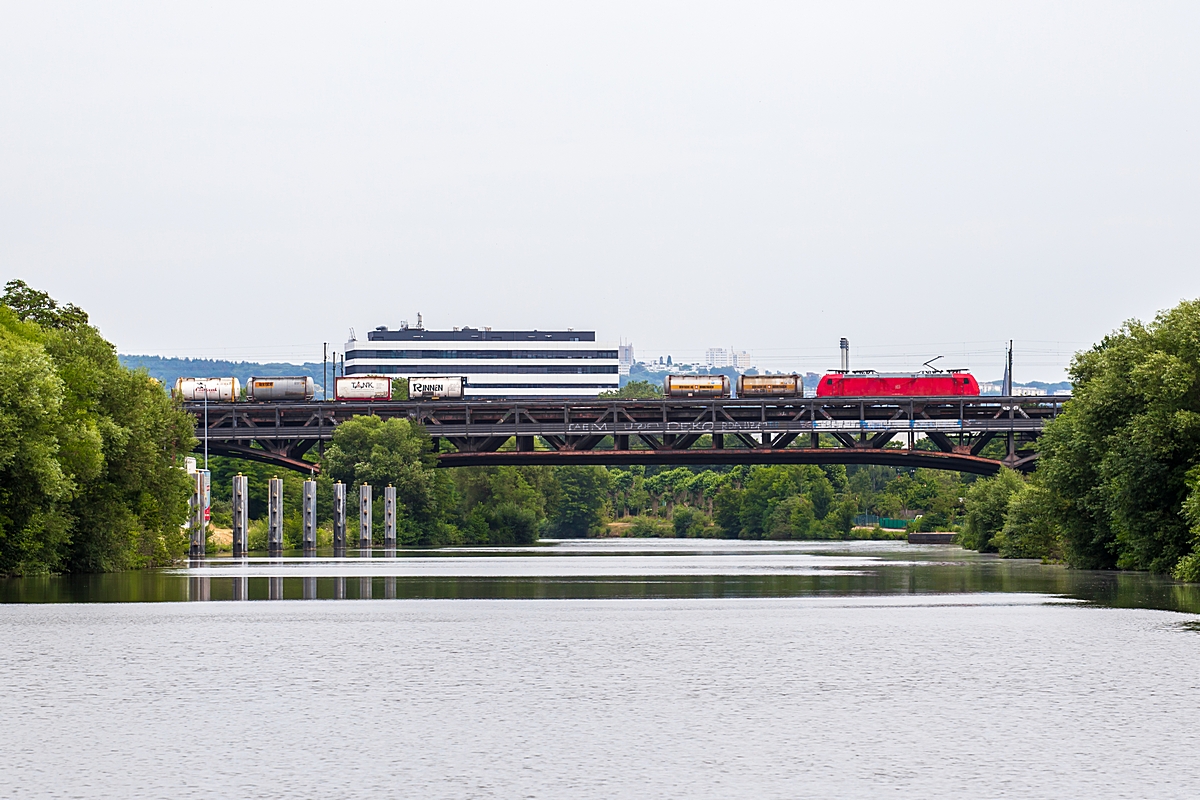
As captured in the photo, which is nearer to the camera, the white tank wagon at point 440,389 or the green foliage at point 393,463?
the green foliage at point 393,463

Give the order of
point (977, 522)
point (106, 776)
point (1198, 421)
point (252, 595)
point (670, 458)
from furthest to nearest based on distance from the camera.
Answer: point (670, 458)
point (977, 522)
point (1198, 421)
point (252, 595)
point (106, 776)

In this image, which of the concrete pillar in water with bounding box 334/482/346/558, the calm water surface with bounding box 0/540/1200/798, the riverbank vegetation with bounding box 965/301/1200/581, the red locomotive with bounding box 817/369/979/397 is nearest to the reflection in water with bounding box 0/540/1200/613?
the riverbank vegetation with bounding box 965/301/1200/581

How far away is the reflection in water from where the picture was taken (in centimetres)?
5234

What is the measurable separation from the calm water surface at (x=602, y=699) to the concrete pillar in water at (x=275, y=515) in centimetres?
6937

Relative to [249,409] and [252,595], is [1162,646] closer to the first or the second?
[252,595]

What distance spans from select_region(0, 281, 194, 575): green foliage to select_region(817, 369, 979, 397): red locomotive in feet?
257

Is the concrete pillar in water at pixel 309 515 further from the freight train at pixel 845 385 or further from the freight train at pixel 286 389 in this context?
the freight train at pixel 845 385

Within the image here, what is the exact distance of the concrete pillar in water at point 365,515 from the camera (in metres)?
130

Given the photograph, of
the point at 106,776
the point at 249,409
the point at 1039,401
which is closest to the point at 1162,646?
the point at 106,776

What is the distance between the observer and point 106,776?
60.1 ft

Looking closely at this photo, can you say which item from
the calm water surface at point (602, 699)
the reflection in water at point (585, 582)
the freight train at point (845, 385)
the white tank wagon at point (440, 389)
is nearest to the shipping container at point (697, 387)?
the freight train at point (845, 385)

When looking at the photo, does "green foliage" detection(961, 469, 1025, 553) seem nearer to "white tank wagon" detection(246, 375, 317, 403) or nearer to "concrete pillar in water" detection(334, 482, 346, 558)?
"concrete pillar in water" detection(334, 482, 346, 558)

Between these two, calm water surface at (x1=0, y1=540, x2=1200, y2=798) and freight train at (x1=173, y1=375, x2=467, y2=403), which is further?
freight train at (x1=173, y1=375, x2=467, y2=403)

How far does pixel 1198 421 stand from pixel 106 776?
4751 centimetres
